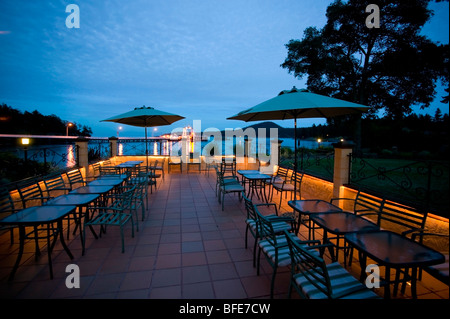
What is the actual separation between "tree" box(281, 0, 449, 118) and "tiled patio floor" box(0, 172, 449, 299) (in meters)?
12.9

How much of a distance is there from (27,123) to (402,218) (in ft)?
123

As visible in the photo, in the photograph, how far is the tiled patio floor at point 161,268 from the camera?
7.09 ft

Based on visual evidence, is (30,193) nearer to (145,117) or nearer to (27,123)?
(145,117)

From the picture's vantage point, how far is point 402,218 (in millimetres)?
2441

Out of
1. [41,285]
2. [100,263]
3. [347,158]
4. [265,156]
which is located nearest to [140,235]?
[100,263]

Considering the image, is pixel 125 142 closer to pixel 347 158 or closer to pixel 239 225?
pixel 239 225

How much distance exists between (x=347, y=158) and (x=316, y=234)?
1.83 m

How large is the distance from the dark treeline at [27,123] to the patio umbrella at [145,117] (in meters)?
20.7

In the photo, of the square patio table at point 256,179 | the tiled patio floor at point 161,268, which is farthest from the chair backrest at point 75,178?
the square patio table at point 256,179

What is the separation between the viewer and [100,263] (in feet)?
8.77

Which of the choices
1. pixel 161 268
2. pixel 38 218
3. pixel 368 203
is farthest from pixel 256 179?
pixel 38 218

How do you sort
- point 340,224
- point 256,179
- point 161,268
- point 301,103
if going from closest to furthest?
point 340,224
point 161,268
point 301,103
point 256,179

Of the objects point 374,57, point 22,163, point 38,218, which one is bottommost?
point 38,218

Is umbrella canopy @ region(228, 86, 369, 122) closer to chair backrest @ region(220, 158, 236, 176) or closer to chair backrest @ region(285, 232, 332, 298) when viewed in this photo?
chair backrest @ region(285, 232, 332, 298)
